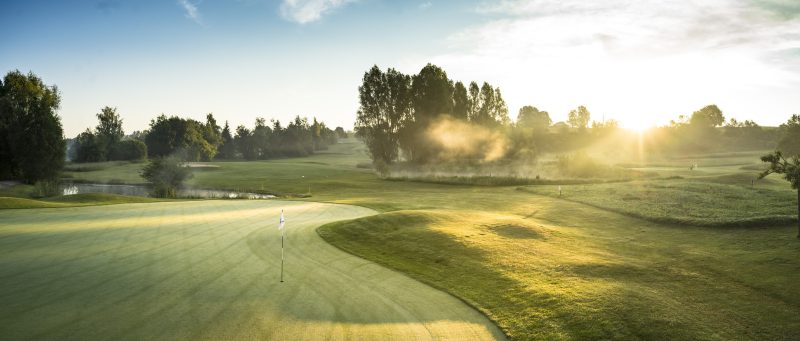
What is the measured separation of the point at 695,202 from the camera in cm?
3180

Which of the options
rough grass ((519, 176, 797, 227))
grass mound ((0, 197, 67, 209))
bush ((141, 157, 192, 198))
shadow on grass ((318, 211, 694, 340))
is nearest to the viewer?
shadow on grass ((318, 211, 694, 340))

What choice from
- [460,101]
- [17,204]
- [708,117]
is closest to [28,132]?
[17,204]

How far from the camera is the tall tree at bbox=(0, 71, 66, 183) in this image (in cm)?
5669

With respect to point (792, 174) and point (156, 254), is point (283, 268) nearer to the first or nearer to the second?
point (156, 254)

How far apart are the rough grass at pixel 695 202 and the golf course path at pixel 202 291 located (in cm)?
2048

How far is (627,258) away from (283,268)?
43.0 feet

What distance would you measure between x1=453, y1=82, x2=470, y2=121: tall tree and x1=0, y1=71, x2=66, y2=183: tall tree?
59385 millimetres

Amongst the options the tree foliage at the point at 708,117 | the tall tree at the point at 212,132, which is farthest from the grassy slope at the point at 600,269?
the tree foliage at the point at 708,117

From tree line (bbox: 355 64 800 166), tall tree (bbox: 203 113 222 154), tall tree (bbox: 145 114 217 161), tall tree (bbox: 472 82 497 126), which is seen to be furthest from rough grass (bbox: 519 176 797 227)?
tall tree (bbox: 203 113 222 154)

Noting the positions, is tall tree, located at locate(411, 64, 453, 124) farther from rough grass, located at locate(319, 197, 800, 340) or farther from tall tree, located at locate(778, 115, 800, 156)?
tall tree, located at locate(778, 115, 800, 156)

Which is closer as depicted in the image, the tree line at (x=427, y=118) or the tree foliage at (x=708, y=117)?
the tree line at (x=427, y=118)

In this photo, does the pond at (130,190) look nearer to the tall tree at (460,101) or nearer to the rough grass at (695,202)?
the tall tree at (460,101)

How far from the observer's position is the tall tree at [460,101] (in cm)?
7575

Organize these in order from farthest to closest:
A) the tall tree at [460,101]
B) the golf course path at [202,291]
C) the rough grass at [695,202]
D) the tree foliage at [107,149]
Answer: the tree foliage at [107,149]
the tall tree at [460,101]
the rough grass at [695,202]
the golf course path at [202,291]
